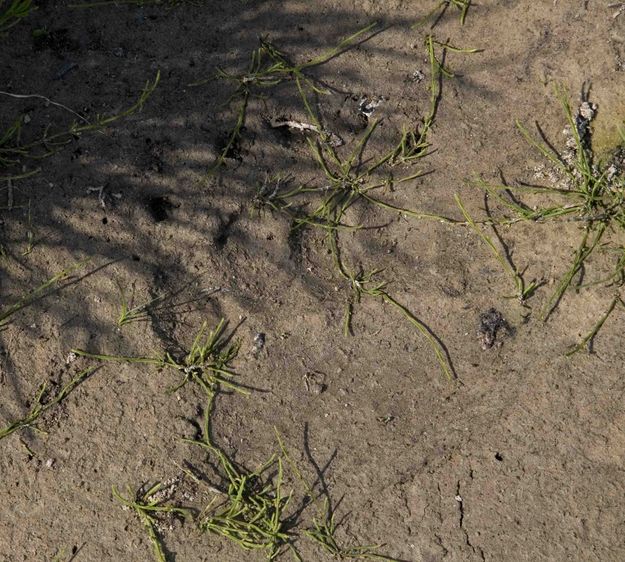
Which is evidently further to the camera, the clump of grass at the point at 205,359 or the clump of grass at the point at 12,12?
the clump of grass at the point at 205,359

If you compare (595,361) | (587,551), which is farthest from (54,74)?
(587,551)

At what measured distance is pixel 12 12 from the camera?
7.08 ft

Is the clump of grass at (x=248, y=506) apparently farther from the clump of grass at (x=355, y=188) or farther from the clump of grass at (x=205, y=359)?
the clump of grass at (x=355, y=188)

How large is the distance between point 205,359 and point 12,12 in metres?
1.32

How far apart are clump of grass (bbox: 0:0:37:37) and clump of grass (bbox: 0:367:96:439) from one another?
1.22 metres

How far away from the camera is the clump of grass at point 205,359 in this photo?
2254 millimetres

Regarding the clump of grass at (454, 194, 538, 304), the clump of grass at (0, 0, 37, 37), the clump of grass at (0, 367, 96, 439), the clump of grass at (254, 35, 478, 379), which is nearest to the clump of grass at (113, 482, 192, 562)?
the clump of grass at (0, 367, 96, 439)

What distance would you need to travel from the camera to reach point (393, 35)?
2340 millimetres

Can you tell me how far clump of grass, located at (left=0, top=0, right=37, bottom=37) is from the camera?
2153mm

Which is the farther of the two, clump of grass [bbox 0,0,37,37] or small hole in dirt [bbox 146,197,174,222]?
small hole in dirt [bbox 146,197,174,222]

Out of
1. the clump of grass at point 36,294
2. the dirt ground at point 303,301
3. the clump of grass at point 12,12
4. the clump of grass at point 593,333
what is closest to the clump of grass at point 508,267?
the dirt ground at point 303,301

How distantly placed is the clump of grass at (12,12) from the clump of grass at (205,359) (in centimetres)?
114

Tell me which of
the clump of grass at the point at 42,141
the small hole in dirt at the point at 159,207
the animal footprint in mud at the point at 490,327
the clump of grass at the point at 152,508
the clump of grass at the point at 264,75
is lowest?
the clump of grass at the point at 152,508

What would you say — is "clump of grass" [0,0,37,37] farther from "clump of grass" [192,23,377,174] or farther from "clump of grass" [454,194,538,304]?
"clump of grass" [454,194,538,304]
